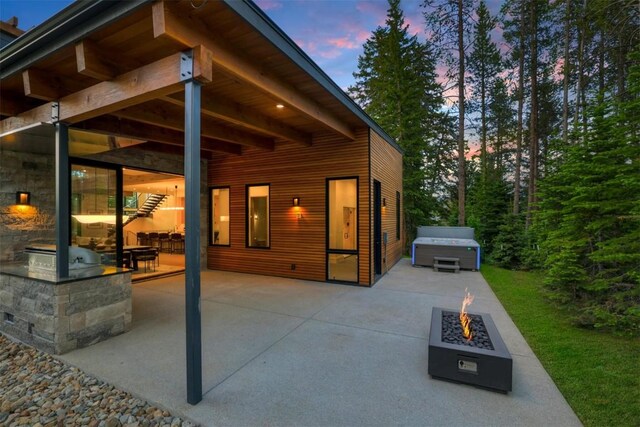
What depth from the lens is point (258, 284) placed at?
241 inches

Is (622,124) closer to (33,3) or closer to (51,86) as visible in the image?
(51,86)

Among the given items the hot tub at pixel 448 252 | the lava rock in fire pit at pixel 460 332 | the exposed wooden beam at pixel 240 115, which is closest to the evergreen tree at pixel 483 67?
the hot tub at pixel 448 252

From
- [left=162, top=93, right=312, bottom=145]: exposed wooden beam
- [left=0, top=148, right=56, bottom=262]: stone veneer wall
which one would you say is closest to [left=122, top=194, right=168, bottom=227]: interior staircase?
[left=0, top=148, right=56, bottom=262]: stone veneer wall

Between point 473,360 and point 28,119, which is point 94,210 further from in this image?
point 473,360

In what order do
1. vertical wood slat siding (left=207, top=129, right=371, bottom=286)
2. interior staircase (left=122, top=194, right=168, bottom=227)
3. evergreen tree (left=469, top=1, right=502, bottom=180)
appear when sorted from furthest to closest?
interior staircase (left=122, top=194, right=168, bottom=227) < evergreen tree (left=469, top=1, right=502, bottom=180) < vertical wood slat siding (left=207, top=129, right=371, bottom=286)

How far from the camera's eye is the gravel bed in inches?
81.9

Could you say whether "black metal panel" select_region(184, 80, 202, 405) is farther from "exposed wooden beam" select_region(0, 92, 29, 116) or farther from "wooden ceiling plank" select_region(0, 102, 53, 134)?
"exposed wooden beam" select_region(0, 92, 29, 116)

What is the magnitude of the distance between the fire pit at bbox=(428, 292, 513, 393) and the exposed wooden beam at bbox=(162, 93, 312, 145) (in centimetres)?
396

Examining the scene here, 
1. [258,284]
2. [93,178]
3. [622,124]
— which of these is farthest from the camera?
[258,284]

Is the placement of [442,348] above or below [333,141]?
below

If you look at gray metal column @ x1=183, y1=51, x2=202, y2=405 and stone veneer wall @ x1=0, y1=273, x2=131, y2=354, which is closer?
gray metal column @ x1=183, y1=51, x2=202, y2=405

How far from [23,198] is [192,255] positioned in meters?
4.48

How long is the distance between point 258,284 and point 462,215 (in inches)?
318

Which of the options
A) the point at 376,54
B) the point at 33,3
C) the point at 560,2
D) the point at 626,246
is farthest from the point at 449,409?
the point at 376,54
